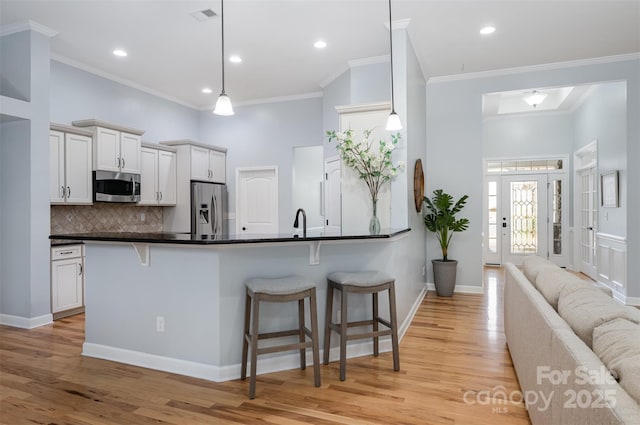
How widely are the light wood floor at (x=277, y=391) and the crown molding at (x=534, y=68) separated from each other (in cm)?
379

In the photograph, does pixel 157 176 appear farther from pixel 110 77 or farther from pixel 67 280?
pixel 67 280

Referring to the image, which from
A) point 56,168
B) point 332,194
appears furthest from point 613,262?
point 56,168

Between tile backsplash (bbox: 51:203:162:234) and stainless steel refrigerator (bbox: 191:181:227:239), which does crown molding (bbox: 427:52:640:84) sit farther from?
tile backsplash (bbox: 51:203:162:234)

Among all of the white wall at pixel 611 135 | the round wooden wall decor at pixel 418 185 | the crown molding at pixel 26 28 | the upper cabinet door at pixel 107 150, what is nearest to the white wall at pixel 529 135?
the white wall at pixel 611 135

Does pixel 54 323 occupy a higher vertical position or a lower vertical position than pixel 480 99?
lower

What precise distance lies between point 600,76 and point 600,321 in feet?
16.1

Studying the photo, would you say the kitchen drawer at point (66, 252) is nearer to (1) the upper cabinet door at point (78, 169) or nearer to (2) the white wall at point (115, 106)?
(1) the upper cabinet door at point (78, 169)

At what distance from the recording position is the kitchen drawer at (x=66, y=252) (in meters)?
4.28

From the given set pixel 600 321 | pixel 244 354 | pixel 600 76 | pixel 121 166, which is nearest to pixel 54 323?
pixel 121 166

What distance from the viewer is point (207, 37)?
4.41m

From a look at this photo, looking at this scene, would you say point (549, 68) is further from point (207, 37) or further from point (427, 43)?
point (207, 37)

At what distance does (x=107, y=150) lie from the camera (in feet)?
16.4

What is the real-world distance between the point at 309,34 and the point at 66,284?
4.03m

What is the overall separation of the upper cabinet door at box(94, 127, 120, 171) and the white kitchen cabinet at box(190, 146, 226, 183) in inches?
49.8
